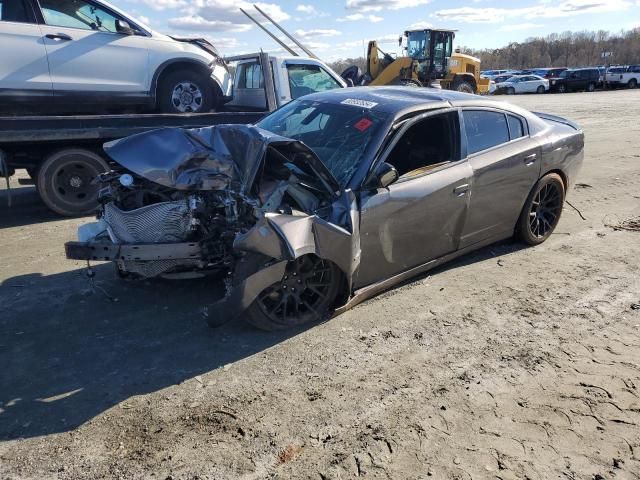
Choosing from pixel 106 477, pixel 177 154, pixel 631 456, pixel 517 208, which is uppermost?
pixel 177 154

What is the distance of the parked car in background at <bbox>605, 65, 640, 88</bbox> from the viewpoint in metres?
43.0

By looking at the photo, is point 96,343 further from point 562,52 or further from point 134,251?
point 562,52

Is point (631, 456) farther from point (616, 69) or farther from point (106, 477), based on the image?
point (616, 69)

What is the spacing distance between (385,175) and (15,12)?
17.8 feet

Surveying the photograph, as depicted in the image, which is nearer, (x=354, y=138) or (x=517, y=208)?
(x=354, y=138)

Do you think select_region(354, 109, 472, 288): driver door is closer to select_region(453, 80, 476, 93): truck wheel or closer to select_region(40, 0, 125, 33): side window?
select_region(40, 0, 125, 33): side window

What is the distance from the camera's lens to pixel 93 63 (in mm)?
6961

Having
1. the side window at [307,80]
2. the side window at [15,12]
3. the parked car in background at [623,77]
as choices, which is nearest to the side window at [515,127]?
the side window at [307,80]

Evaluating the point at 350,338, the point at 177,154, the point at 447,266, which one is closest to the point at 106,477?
the point at 350,338

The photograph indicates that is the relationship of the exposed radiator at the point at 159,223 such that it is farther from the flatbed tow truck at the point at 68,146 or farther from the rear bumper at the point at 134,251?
the flatbed tow truck at the point at 68,146

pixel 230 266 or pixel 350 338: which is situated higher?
pixel 230 266

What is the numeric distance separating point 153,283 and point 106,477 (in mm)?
2354

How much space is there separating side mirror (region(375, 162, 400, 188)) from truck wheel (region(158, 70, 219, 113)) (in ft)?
16.1

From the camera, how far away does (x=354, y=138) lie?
430 cm
